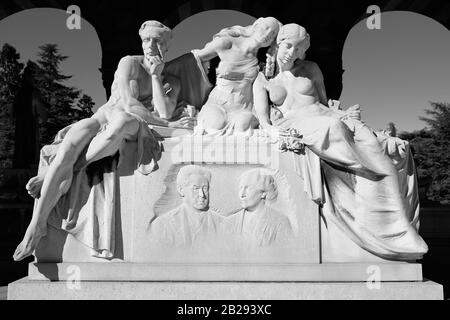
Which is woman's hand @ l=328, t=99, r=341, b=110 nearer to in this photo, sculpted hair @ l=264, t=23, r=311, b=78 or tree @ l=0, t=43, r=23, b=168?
sculpted hair @ l=264, t=23, r=311, b=78

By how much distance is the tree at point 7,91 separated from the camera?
2372 cm

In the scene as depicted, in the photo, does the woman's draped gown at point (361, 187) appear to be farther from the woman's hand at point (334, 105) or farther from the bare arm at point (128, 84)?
the bare arm at point (128, 84)

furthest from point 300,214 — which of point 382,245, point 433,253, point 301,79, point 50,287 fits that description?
point 433,253

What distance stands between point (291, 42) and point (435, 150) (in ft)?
70.8

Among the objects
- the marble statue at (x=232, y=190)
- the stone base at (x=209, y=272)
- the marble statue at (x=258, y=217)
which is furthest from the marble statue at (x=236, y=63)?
the stone base at (x=209, y=272)

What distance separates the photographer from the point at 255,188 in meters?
5.21

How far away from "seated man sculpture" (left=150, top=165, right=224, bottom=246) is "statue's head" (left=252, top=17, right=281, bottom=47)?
147 cm

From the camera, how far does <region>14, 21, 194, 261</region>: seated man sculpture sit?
5016 mm

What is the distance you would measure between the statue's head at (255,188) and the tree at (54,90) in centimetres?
2066

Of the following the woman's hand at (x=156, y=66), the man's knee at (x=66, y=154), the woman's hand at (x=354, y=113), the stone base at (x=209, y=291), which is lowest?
the stone base at (x=209, y=291)

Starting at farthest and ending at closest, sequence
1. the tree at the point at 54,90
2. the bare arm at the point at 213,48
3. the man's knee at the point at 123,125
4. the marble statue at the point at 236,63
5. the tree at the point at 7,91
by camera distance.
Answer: the tree at the point at 54,90, the tree at the point at 7,91, the bare arm at the point at 213,48, the marble statue at the point at 236,63, the man's knee at the point at 123,125

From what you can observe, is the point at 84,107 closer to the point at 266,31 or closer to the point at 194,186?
the point at 266,31

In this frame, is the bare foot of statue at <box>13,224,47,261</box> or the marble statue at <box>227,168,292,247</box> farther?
the marble statue at <box>227,168,292,247</box>

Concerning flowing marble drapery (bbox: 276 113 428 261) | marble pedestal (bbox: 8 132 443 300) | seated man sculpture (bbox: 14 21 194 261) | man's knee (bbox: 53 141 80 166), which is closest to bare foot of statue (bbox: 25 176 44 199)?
seated man sculpture (bbox: 14 21 194 261)
